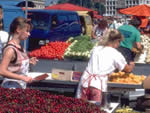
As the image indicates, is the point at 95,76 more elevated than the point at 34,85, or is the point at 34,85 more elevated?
the point at 95,76

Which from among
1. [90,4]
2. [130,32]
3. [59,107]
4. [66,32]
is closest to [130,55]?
[130,32]

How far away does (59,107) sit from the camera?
3.62 m

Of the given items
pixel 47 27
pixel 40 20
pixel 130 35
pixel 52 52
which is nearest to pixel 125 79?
pixel 130 35

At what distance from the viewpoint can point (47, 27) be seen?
19.4 meters

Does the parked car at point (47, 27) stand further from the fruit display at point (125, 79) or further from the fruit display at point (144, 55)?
the fruit display at point (125, 79)

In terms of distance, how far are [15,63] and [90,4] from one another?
97704 mm

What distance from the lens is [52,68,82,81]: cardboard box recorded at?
23.2 feet

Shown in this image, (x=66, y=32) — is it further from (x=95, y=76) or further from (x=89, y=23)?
(x=95, y=76)

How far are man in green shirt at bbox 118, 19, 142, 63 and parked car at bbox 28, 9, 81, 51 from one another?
9.83 meters

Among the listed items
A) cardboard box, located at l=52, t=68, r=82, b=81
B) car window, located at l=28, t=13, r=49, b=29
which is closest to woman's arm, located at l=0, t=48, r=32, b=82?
cardboard box, located at l=52, t=68, r=82, b=81

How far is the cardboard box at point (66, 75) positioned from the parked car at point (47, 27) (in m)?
11.6

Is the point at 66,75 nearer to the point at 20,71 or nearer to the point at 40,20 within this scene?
the point at 20,71

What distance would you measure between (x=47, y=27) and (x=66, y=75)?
40.7 ft

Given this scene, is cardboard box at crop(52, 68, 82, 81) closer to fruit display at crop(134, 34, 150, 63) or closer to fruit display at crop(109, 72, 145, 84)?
fruit display at crop(109, 72, 145, 84)
